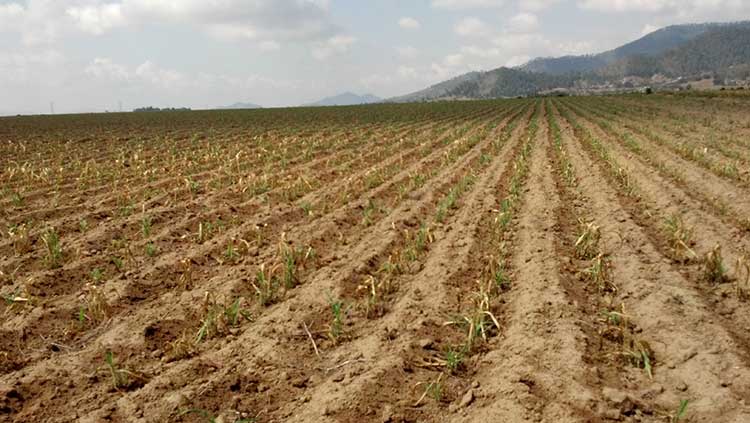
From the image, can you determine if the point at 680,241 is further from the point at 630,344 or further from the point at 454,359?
the point at 454,359

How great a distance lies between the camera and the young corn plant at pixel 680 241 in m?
4.84

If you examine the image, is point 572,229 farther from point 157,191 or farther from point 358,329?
point 157,191

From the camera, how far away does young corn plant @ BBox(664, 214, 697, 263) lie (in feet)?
15.9

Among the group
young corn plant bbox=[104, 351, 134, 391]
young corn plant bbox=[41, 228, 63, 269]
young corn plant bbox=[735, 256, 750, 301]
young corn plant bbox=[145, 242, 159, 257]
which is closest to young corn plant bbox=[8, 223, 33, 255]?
young corn plant bbox=[41, 228, 63, 269]

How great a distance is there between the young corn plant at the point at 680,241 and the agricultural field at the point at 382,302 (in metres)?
0.03

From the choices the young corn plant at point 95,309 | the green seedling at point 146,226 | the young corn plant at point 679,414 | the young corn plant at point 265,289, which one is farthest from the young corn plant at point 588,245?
the green seedling at point 146,226

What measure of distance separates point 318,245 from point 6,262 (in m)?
3.10

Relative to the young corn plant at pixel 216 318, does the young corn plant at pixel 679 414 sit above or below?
below

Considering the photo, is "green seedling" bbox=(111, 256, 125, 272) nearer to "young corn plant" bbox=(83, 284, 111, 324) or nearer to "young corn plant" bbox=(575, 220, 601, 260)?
"young corn plant" bbox=(83, 284, 111, 324)

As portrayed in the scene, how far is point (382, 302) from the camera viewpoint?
13.9ft

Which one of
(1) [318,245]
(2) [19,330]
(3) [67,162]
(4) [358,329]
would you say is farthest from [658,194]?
(3) [67,162]

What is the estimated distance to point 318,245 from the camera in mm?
5836

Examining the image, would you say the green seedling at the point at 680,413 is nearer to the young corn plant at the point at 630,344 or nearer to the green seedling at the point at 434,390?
the young corn plant at the point at 630,344

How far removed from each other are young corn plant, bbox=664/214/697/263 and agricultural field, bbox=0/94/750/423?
1.3 inches
